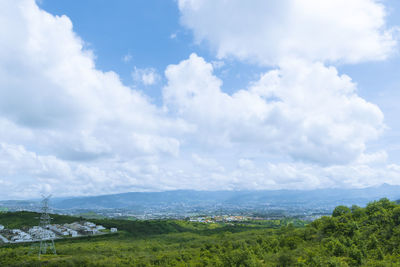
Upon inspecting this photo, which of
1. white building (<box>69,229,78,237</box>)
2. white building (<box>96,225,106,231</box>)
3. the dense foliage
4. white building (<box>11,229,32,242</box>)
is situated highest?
the dense foliage

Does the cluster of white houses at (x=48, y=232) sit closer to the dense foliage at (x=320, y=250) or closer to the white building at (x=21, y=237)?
the white building at (x=21, y=237)

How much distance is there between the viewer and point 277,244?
42844 mm

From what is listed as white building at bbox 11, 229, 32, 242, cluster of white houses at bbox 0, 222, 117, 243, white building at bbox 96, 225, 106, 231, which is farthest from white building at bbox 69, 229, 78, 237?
white building at bbox 96, 225, 106, 231

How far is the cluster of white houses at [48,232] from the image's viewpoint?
3265 inches

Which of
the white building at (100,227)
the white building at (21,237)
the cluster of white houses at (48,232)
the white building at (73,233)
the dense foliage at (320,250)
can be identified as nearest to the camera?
the dense foliage at (320,250)

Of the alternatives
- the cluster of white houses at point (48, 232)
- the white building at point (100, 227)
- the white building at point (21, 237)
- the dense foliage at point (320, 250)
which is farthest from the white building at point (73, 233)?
the dense foliage at point (320, 250)

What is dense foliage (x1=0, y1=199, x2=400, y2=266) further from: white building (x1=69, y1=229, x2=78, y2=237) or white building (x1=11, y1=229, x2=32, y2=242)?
white building (x1=69, y1=229, x2=78, y2=237)

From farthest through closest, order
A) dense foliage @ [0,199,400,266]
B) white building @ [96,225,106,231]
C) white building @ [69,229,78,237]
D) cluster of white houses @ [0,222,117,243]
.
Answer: white building @ [96,225,106,231]
white building @ [69,229,78,237]
cluster of white houses @ [0,222,117,243]
dense foliage @ [0,199,400,266]

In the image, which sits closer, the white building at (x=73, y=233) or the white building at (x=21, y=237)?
the white building at (x=21, y=237)

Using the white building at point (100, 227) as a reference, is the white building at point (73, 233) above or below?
above

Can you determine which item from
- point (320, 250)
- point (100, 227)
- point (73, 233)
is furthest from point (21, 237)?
point (320, 250)

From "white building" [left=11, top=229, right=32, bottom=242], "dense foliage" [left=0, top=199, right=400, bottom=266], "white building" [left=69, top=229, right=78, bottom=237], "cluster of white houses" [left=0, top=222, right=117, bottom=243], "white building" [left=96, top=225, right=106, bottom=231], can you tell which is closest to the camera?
"dense foliage" [left=0, top=199, right=400, bottom=266]

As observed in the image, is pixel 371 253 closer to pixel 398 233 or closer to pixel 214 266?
pixel 398 233

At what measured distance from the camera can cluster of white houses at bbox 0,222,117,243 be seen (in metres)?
82.9
